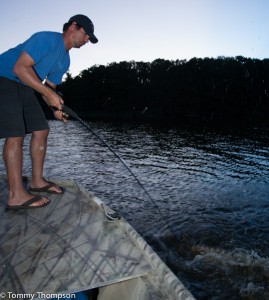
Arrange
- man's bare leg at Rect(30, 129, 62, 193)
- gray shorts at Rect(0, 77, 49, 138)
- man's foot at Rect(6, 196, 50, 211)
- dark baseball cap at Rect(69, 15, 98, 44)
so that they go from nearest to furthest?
gray shorts at Rect(0, 77, 49, 138) → man's foot at Rect(6, 196, 50, 211) → dark baseball cap at Rect(69, 15, 98, 44) → man's bare leg at Rect(30, 129, 62, 193)

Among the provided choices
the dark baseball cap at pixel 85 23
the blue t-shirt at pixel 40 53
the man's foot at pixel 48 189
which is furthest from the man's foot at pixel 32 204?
the dark baseball cap at pixel 85 23

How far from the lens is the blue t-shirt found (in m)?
3.43

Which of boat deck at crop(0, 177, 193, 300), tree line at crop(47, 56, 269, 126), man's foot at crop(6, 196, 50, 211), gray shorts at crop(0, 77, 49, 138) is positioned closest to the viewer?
boat deck at crop(0, 177, 193, 300)

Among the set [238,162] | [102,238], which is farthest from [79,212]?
[238,162]

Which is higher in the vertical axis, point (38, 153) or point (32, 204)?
point (38, 153)

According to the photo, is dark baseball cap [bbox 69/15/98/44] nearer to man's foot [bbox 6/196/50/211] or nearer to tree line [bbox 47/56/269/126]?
man's foot [bbox 6/196/50/211]

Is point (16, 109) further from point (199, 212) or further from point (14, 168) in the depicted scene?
point (199, 212)

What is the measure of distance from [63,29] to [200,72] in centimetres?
8761

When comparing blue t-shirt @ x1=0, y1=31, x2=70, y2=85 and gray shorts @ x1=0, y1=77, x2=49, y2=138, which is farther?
gray shorts @ x1=0, y1=77, x2=49, y2=138

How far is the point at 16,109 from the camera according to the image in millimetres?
3658

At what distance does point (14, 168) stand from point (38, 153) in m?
0.66

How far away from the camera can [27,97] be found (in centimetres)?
393

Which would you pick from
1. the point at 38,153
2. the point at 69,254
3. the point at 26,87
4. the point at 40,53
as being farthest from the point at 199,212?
the point at 40,53

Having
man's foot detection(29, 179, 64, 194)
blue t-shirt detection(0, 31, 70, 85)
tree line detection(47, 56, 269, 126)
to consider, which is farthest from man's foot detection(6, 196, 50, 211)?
tree line detection(47, 56, 269, 126)
